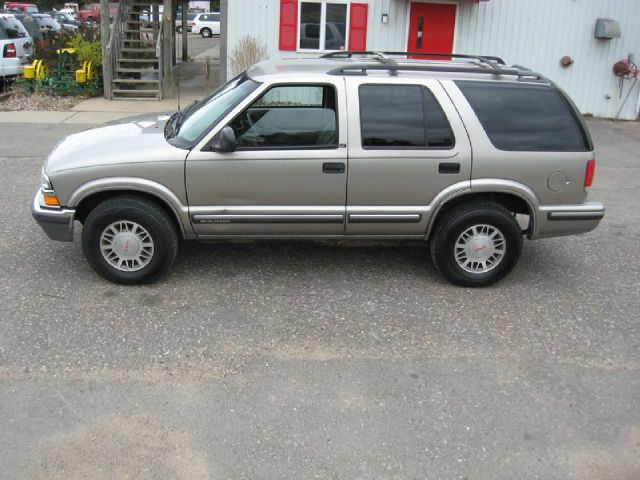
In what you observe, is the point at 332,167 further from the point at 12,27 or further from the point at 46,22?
the point at 46,22

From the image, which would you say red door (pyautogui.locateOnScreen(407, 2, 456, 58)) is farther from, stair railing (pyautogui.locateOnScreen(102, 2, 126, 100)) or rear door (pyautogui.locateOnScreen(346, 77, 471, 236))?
rear door (pyautogui.locateOnScreen(346, 77, 471, 236))

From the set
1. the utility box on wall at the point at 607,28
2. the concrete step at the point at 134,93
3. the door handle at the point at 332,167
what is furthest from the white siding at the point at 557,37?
the door handle at the point at 332,167

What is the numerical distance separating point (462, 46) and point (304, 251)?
32.8 ft

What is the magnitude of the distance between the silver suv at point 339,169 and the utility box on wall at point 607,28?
10260 millimetres

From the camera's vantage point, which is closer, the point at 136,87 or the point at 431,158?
the point at 431,158

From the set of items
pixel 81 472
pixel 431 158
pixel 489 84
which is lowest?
pixel 81 472

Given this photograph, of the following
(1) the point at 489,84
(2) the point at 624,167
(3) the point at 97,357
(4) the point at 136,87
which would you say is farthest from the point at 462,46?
(3) the point at 97,357

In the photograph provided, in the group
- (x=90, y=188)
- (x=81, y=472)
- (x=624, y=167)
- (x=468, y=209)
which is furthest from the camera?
(x=624, y=167)

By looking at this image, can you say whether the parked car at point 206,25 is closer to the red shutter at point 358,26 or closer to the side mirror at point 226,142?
the red shutter at point 358,26

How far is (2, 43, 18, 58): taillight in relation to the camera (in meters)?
14.7

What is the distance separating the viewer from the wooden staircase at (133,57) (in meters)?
14.7

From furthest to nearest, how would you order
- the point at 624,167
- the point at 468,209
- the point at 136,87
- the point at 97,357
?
1. the point at 136,87
2. the point at 624,167
3. the point at 468,209
4. the point at 97,357

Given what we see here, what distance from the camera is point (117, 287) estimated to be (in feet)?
16.6

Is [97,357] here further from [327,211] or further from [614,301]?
[614,301]
